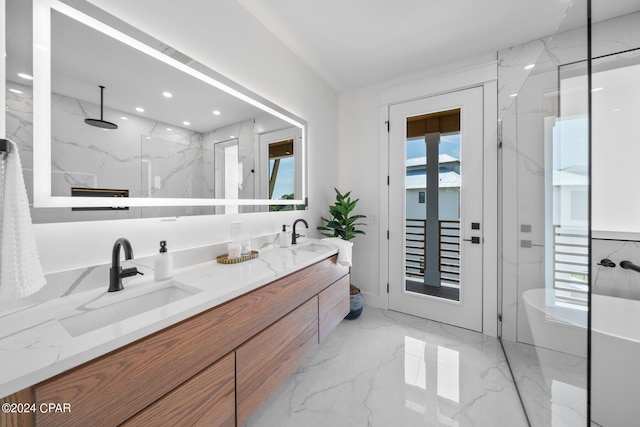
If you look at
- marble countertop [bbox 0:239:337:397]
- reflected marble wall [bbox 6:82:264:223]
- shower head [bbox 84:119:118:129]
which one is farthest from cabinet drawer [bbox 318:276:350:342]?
shower head [bbox 84:119:118:129]

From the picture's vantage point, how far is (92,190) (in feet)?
3.36

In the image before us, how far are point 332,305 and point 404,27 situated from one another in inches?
89.7

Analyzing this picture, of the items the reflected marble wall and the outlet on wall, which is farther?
the outlet on wall

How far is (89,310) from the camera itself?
0.85 m

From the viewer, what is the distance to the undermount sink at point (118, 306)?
814 millimetres

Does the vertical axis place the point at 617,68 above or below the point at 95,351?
above

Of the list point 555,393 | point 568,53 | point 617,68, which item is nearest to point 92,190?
point 568,53

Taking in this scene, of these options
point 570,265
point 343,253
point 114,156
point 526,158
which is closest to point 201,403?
point 114,156

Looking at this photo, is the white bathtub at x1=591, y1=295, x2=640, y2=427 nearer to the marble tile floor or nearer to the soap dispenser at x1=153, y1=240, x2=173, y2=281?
the marble tile floor

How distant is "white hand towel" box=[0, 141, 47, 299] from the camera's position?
2.01 ft

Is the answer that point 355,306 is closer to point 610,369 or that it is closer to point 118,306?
point 610,369

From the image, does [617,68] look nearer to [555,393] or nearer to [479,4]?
[479,4]

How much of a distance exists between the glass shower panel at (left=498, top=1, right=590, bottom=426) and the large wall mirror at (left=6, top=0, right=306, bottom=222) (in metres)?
1.77

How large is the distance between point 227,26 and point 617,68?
2.79 meters
